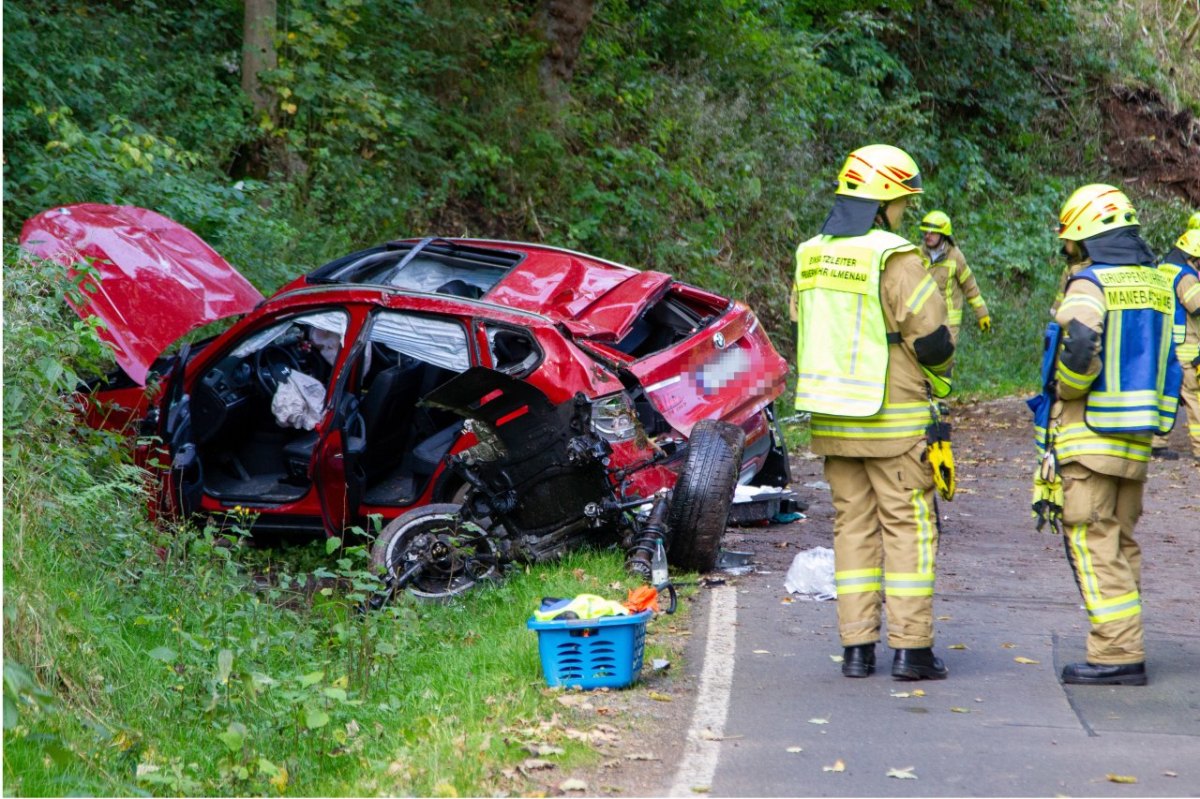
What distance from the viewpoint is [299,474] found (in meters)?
8.65

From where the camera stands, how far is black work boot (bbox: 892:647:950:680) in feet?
18.3

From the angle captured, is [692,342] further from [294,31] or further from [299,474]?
[294,31]

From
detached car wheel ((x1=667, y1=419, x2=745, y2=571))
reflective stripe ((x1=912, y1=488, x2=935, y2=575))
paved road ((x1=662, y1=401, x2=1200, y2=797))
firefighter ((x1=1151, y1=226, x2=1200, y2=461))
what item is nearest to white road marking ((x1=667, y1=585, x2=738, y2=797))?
paved road ((x1=662, y1=401, x2=1200, y2=797))

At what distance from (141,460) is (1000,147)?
1890 cm

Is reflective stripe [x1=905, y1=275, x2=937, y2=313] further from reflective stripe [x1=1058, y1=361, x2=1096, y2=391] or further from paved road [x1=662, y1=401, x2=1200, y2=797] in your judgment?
paved road [x1=662, y1=401, x2=1200, y2=797]

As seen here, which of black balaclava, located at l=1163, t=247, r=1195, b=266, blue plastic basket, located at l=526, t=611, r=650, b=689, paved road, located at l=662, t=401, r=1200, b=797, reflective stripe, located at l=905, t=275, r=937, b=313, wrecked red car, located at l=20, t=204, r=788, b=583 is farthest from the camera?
black balaclava, located at l=1163, t=247, r=1195, b=266

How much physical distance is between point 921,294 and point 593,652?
196 centimetres

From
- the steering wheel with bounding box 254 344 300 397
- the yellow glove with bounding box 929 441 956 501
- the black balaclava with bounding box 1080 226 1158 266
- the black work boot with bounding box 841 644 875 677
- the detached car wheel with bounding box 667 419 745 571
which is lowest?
the black work boot with bounding box 841 644 875 677

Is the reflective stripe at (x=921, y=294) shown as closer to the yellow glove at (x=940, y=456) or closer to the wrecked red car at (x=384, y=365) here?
the yellow glove at (x=940, y=456)

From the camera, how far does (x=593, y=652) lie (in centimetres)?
542

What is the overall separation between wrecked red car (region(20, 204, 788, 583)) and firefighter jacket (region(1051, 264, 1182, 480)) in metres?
2.28

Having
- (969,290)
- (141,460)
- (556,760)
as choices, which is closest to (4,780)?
(556,760)

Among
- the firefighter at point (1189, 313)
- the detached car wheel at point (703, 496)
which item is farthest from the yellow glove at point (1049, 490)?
the firefighter at point (1189, 313)

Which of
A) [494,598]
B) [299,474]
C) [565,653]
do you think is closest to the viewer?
[565,653]
